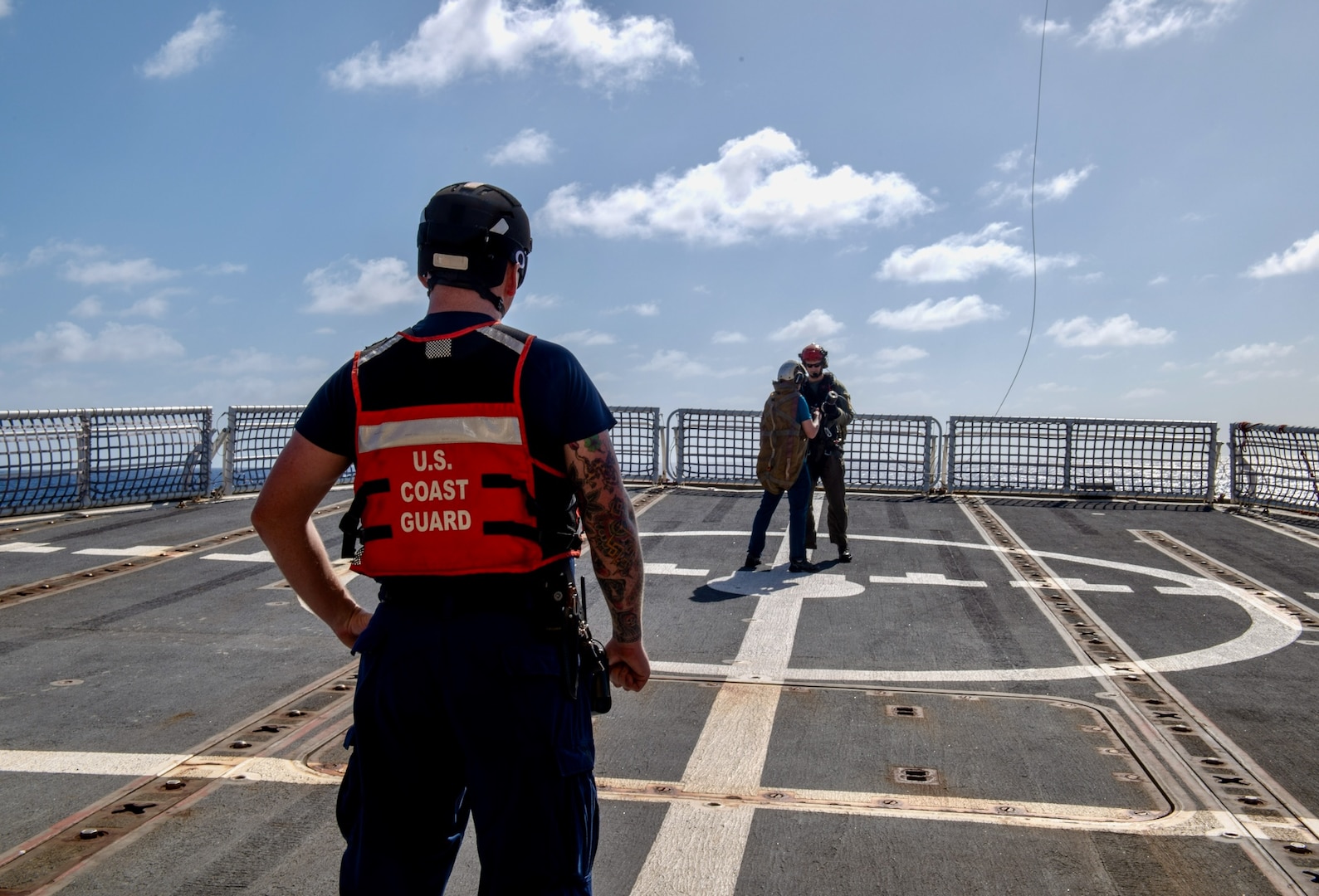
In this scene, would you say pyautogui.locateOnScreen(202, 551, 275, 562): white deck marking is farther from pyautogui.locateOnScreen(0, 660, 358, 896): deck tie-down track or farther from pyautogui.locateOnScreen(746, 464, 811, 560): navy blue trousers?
pyautogui.locateOnScreen(746, 464, 811, 560): navy blue trousers

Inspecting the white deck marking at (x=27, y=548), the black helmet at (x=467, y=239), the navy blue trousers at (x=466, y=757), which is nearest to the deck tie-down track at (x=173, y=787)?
the navy blue trousers at (x=466, y=757)

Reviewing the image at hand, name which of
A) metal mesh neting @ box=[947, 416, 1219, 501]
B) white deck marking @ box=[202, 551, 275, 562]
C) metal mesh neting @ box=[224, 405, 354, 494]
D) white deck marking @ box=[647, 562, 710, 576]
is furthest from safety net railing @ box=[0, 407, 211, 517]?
metal mesh neting @ box=[947, 416, 1219, 501]

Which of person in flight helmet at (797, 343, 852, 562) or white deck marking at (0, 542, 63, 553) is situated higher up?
person in flight helmet at (797, 343, 852, 562)

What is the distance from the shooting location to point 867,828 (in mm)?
4031

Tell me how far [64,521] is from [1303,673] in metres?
11.8

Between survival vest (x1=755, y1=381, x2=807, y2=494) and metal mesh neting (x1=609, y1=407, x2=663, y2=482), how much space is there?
22.1ft

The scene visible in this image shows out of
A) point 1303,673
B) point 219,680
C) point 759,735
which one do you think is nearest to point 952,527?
point 1303,673

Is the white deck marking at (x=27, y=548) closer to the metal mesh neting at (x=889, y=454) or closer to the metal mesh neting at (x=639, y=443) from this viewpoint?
the metal mesh neting at (x=639, y=443)

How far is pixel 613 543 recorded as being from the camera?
8.45ft

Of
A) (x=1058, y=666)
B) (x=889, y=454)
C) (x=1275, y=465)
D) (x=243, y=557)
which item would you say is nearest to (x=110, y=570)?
(x=243, y=557)

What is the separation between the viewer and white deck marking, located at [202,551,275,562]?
961cm

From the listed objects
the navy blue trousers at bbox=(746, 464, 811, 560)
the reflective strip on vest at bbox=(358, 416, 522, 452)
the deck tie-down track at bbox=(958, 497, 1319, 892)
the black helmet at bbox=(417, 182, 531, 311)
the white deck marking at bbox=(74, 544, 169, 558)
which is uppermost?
the black helmet at bbox=(417, 182, 531, 311)

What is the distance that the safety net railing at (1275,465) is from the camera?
→ 47.9 feet

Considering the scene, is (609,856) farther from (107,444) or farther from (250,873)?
(107,444)
